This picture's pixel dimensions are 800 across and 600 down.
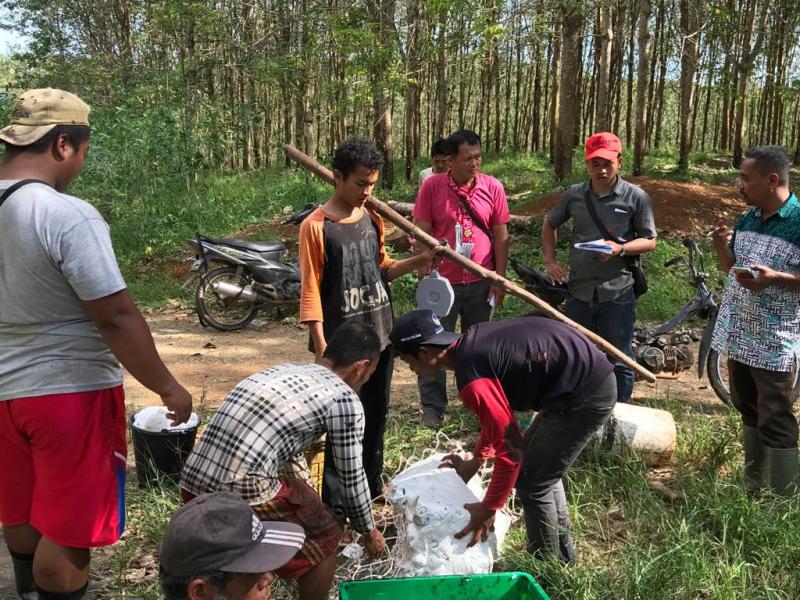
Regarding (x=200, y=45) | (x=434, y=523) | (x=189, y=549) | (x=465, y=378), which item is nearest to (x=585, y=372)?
(x=465, y=378)

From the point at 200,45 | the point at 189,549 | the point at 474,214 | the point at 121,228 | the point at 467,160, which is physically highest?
the point at 200,45

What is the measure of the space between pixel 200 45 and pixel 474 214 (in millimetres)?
17372

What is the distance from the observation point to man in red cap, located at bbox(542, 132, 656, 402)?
398 cm

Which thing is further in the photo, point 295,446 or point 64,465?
point 295,446

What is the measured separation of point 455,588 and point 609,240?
2384 mm

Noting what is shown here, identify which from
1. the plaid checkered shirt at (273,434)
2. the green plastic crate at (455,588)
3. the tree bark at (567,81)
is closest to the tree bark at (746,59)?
the tree bark at (567,81)

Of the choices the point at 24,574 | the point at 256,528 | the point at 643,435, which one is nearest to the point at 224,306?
the point at 643,435

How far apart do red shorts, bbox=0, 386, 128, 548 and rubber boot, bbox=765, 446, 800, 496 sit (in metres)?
2.88

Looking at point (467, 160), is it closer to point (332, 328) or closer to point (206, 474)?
point (332, 328)

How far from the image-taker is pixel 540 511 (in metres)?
2.77

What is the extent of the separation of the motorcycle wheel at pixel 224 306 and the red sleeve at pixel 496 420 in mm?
5264

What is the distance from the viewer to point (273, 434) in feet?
7.37

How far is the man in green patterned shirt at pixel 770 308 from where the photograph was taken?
10.2 feet

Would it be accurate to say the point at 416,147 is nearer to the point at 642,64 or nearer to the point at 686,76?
the point at 686,76
